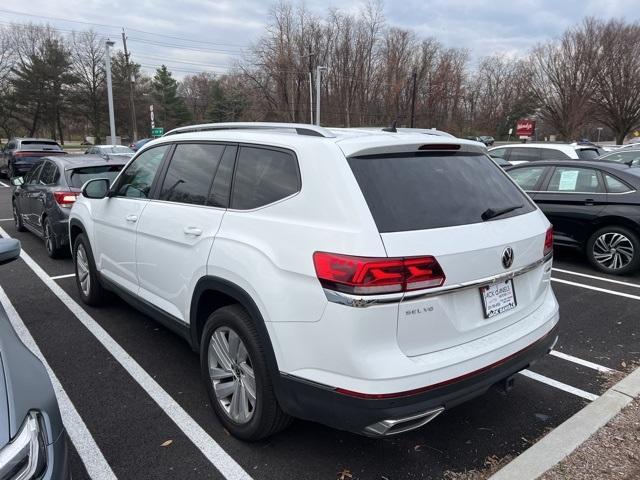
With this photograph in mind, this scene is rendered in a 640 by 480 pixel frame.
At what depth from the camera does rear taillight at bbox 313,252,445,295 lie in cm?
209

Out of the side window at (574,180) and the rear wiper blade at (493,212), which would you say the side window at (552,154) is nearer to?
the side window at (574,180)

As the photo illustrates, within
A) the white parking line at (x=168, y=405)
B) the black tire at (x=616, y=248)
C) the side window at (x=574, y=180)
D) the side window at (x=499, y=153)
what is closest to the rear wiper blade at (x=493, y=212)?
the white parking line at (x=168, y=405)

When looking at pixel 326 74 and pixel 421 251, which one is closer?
pixel 421 251

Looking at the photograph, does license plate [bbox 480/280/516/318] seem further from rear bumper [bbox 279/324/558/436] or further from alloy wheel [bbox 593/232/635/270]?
alloy wheel [bbox 593/232/635/270]

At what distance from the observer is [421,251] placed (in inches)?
86.0

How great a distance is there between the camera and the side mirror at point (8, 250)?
8.54 ft

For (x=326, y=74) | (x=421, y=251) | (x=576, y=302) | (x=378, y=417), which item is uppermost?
(x=326, y=74)

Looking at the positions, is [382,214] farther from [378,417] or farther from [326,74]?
[326,74]

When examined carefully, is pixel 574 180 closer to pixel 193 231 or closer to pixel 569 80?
pixel 193 231

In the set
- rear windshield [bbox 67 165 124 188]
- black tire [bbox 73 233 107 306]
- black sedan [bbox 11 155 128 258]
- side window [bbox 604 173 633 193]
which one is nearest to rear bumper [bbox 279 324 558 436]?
black tire [bbox 73 233 107 306]

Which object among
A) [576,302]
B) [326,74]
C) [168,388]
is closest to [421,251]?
[168,388]

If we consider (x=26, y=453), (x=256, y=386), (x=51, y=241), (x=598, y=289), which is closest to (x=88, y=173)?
(x=51, y=241)

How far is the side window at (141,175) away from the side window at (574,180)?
618 cm

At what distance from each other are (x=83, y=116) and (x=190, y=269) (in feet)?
195
